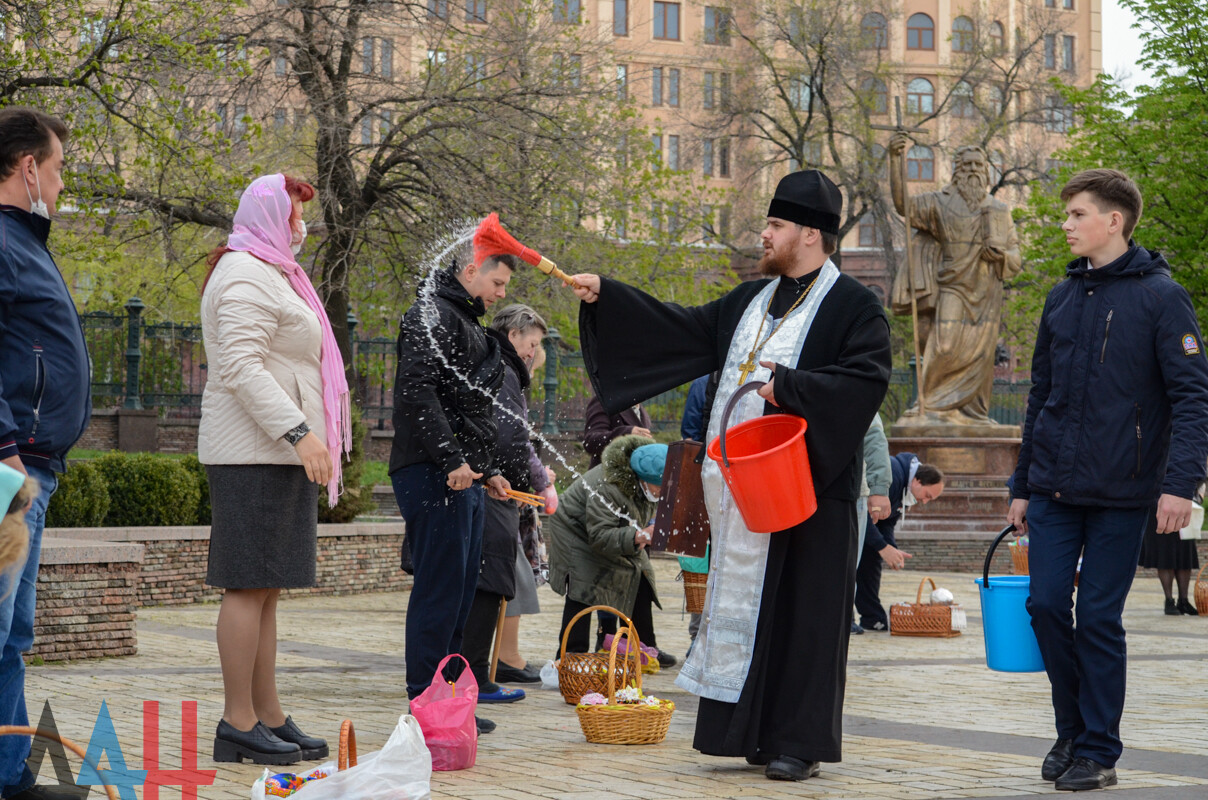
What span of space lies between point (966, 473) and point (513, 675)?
12503 millimetres

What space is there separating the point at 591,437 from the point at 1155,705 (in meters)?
3.49

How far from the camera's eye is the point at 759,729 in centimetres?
524

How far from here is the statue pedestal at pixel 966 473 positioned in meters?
19.1

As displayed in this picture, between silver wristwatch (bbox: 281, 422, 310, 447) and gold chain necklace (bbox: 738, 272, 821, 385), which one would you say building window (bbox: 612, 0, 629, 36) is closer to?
gold chain necklace (bbox: 738, 272, 821, 385)

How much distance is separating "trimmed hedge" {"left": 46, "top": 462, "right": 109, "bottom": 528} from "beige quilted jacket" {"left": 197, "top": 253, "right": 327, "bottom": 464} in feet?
26.3

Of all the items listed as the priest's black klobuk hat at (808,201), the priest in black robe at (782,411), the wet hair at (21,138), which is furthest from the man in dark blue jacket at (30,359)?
the priest's black klobuk hat at (808,201)

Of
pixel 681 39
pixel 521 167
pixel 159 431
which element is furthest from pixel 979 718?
pixel 681 39

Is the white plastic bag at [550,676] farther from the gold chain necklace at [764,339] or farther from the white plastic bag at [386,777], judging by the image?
the white plastic bag at [386,777]

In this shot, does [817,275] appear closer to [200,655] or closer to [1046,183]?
[200,655]

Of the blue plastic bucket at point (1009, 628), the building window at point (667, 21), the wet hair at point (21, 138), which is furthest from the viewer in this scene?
the building window at point (667, 21)

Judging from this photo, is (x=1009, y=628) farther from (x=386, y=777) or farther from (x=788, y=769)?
(x=386, y=777)

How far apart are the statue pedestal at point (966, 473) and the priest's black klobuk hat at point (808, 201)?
13.9m

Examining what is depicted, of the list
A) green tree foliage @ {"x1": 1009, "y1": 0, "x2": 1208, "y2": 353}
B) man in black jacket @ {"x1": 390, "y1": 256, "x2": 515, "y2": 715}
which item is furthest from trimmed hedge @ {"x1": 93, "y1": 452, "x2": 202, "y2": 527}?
green tree foliage @ {"x1": 1009, "y1": 0, "x2": 1208, "y2": 353}

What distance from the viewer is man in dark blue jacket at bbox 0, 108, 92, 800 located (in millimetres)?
4239
